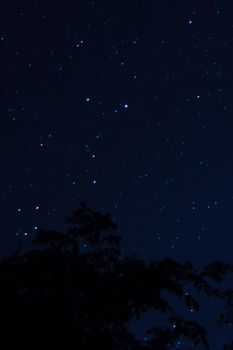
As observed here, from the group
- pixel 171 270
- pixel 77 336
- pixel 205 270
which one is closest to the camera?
pixel 77 336

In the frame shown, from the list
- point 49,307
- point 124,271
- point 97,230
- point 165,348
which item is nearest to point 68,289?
point 49,307

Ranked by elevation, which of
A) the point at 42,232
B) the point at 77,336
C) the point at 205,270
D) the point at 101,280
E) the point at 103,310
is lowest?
the point at 77,336

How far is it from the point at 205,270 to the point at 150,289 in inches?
13.5

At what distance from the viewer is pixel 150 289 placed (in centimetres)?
171

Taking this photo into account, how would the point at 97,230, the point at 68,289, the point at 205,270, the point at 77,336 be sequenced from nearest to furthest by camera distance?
the point at 77,336, the point at 68,289, the point at 205,270, the point at 97,230

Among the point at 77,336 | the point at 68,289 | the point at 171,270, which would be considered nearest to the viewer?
the point at 77,336

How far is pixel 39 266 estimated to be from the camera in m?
1.70

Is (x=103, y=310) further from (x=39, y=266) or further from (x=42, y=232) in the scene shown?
(x=42, y=232)

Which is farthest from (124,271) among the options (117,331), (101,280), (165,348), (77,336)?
(165,348)

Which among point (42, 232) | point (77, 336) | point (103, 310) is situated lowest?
point (77, 336)

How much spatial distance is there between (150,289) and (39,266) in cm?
45

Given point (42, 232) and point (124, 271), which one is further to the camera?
point (42, 232)

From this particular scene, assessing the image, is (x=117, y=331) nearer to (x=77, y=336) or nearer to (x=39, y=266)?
(x=77, y=336)

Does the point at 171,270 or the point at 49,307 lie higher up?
the point at 171,270
